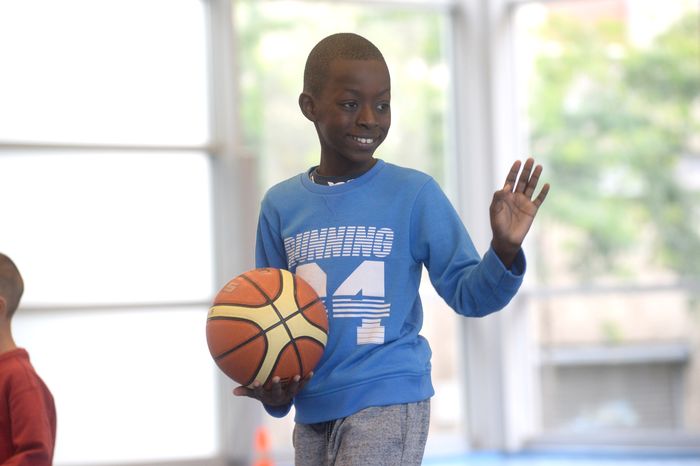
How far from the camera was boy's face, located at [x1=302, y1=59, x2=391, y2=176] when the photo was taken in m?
2.52

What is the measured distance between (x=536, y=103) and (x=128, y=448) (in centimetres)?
349

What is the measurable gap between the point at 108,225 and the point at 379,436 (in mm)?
3940

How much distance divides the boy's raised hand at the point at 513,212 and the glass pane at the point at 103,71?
403cm

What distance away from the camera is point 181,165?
618cm

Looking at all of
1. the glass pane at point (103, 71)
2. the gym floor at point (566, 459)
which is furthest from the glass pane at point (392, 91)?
the glass pane at point (103, 71)

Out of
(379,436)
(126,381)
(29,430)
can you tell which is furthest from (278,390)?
(126,381)

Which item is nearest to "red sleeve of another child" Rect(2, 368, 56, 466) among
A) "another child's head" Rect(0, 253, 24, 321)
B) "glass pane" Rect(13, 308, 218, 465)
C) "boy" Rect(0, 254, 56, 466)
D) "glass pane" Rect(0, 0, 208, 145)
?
"boy" Rect(0, 254, 56, 466)

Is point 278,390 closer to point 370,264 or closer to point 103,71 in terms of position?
point 370,264

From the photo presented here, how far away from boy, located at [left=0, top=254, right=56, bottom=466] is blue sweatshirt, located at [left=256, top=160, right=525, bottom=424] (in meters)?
0.68

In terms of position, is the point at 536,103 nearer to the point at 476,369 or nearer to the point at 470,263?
the point at 476,369

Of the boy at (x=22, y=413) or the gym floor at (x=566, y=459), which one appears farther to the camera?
the gym floor at (x=566, y=459)

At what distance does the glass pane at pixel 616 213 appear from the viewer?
263 inches

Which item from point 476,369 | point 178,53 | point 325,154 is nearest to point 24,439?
point 325,154

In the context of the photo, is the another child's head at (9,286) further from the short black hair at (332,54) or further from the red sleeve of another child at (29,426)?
the short black hair at (332,54)
